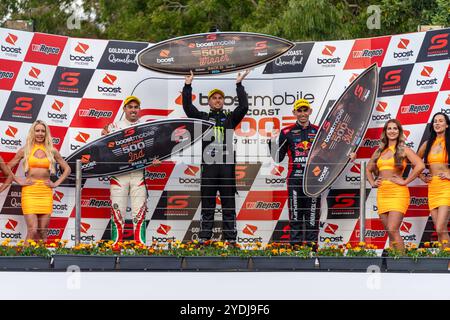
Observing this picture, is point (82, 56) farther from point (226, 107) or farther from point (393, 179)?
point (393, 179)

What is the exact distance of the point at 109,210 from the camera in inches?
472

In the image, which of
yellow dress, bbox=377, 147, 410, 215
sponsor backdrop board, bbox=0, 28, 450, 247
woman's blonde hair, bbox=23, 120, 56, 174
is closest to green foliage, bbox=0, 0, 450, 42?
sponsor backdrop board, bbox=0, 28, 450, 247

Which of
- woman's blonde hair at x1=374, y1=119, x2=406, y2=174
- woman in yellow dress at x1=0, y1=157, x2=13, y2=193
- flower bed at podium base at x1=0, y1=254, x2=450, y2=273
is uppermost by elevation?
woman's blonde hair at x1=374, y1=119, x2=406, y2=174

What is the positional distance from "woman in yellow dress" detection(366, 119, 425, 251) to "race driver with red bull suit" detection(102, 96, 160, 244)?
2.42 m

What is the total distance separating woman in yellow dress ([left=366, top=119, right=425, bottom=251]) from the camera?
10.8 metres

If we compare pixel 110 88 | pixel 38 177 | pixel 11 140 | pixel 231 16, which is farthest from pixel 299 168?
pixel 231 16

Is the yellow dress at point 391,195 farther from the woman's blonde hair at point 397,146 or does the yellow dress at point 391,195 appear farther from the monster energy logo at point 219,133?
the monster energy logo at point 219,133

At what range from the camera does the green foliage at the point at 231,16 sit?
656 inches

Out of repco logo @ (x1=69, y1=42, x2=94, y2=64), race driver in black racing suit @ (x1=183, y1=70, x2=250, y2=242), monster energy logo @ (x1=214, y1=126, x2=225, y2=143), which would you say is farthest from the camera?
repco logo @ (x1=69, y1=42, x2=94, y2=64)

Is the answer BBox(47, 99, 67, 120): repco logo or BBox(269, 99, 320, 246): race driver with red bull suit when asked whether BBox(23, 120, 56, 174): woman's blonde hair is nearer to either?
BBox(47, 99, 67, 120): repco logo

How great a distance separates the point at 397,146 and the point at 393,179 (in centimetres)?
35
